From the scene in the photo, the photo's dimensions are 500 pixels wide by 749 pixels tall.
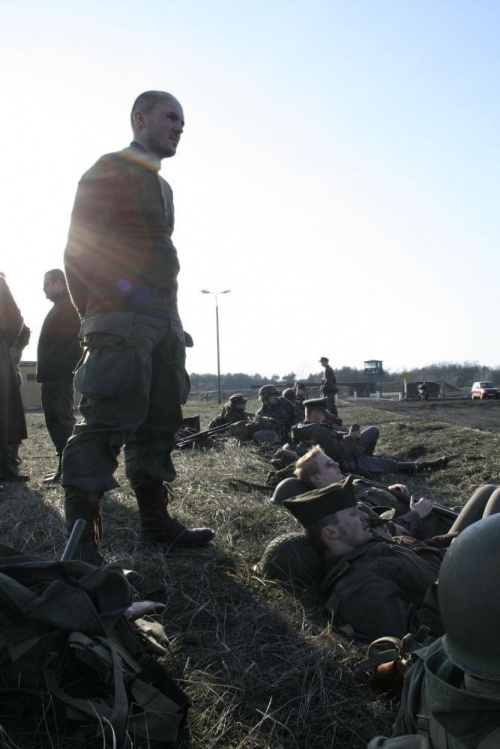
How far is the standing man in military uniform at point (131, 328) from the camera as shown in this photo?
313 centimetres

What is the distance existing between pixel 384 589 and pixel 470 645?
1.45 metres

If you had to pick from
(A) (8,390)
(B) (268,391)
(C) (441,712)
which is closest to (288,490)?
(A) (8,390)

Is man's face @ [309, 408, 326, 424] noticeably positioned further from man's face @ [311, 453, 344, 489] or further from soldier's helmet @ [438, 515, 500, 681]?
soldier's helmet @ [438, 515, 500, 681]

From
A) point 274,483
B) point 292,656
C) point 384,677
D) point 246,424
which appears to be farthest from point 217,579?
point 246,424

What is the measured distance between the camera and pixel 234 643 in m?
2.56

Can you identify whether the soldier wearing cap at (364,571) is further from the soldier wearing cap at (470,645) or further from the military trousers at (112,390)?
the soldier wearing cap at (470,645)

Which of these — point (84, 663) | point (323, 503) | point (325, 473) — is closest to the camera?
point (84, 663)

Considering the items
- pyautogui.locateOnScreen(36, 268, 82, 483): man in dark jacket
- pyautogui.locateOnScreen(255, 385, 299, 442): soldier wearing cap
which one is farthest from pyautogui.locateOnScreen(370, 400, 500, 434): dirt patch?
pyautogui.locateOnScreen(36, 268, 82, 483): man in dark jacket

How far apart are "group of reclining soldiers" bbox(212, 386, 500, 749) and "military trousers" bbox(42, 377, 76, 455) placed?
2.43 m

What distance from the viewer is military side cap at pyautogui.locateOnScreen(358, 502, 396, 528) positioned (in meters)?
3.82

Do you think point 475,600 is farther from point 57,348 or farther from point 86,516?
point 57,348

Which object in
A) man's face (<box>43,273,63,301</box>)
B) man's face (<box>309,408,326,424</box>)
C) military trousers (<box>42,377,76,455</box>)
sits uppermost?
man's face (<box>43,273,63,301</box>)

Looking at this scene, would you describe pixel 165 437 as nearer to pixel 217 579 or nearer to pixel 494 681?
pixel 217 579

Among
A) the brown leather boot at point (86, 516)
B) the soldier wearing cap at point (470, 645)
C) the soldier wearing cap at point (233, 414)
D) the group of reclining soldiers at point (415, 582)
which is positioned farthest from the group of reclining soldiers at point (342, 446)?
the soldier wearing cap at point (470, 645)
